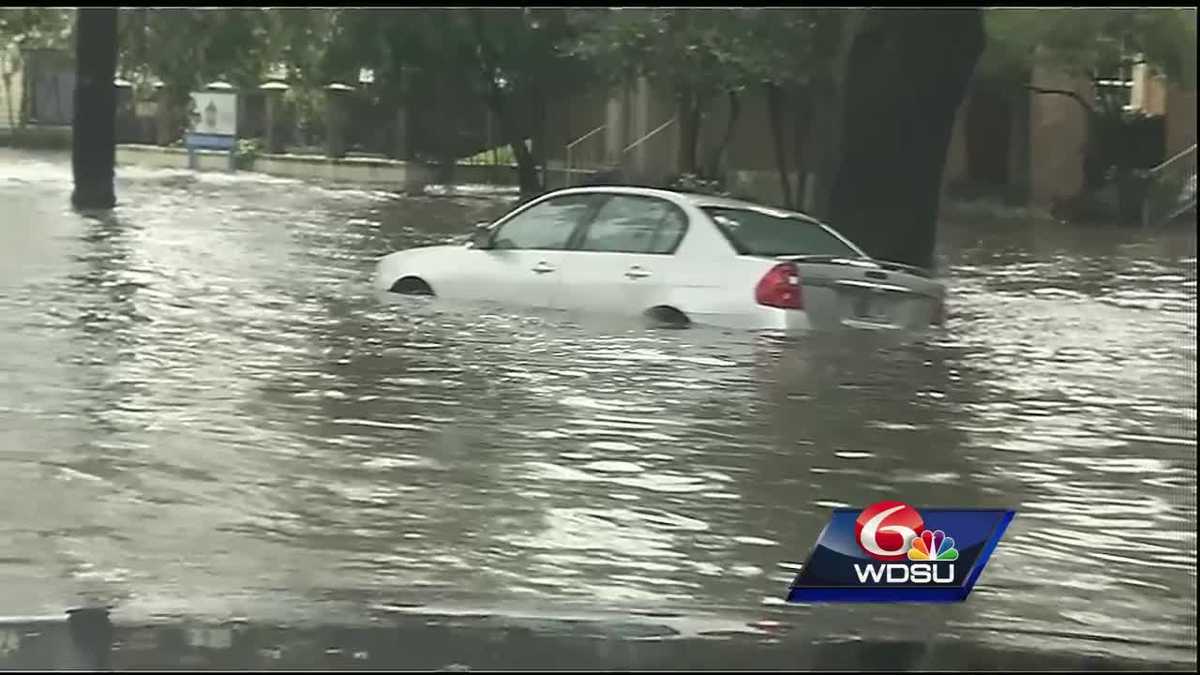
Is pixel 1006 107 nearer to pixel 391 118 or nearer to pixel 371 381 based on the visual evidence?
pixel 391 118

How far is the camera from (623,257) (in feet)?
39.4

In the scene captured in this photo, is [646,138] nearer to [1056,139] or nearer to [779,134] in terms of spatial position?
[779,134]

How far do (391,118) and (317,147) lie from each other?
1398 mm

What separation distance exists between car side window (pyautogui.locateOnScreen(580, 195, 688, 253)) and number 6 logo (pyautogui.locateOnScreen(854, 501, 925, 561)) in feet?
18.0

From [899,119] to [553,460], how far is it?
7.30m

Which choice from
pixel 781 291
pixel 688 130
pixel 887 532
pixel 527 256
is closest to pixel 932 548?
pixel 887 532

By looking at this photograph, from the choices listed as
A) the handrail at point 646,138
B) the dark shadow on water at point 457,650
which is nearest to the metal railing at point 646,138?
the handrail at point 646,138

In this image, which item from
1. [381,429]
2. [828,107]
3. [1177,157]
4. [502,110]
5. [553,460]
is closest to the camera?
[553,460]

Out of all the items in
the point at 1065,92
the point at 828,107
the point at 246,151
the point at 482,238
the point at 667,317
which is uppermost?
the point at 1065,92

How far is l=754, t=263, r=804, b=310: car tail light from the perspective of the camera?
37.4ft

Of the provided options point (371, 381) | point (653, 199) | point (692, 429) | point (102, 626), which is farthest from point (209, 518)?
point (653, 199)

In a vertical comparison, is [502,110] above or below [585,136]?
above

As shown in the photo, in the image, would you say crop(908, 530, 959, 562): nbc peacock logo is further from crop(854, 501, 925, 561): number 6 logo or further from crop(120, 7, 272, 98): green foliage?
crop(120, 7, 272, 98): green foliage

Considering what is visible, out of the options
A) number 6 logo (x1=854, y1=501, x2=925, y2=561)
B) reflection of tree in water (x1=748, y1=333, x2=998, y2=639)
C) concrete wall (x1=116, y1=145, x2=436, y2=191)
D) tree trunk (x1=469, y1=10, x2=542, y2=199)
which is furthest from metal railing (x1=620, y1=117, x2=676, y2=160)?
number 6 logo (x1=854, y1=501, x2=925, y2=561)
